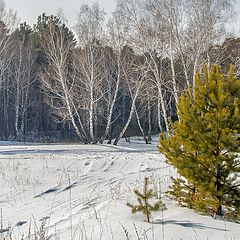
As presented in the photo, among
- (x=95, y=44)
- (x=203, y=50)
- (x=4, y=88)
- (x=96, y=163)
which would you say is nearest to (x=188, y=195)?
(x=96, y=163)

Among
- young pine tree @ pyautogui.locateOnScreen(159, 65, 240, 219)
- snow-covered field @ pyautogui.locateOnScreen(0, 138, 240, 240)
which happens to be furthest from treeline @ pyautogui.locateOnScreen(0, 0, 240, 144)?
young pine tree @ pyautogui.locateOnScreen(159, 65, 240, 219)

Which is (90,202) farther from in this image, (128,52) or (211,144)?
(128,52)

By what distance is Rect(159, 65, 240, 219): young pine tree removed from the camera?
5527 millimetres

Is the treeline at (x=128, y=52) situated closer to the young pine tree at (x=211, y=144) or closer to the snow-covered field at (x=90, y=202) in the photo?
the snow-covered field at (x=90, y=202)

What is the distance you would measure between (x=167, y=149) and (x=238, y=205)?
1.37 metres

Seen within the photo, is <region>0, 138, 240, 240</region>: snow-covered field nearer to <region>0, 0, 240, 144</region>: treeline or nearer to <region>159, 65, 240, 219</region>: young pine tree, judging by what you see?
<region>159, 65, 240, 219</region>: young pine tree

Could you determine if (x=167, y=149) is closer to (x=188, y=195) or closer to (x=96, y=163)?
(x=188, y=195)

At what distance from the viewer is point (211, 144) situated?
222 inches

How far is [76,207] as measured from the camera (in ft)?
22.2

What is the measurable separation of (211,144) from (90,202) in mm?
2664

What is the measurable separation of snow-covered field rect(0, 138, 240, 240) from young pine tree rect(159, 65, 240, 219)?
0.36 metres

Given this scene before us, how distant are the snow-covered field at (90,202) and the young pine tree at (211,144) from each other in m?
0.36

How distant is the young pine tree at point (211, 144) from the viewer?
5.53 m

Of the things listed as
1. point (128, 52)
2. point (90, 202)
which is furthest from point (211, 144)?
point (128, 52)
